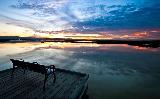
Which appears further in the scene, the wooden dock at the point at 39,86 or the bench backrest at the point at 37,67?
the bench backrest at the point at 37,67

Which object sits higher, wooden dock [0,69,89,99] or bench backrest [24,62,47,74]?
bench backrest [24,62,47,74]

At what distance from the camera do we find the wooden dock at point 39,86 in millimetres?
7966

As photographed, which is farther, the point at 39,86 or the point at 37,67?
the point at 37,67

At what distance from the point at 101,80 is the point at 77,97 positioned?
492 centimetres

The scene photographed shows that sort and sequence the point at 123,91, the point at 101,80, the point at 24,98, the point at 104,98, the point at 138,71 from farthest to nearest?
the point at 138,71, the point at 101,80, the point at 123,91, the point at 104,98, the point at 24,98

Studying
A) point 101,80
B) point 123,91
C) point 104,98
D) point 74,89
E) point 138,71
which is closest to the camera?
point 74,89

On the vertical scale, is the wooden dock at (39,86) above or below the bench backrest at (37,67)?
below

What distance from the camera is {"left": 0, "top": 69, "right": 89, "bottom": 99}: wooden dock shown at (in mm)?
7966

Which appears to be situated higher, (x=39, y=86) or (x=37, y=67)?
(x=37, y=67)

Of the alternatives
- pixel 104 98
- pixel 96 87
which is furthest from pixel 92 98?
pixel 96 87

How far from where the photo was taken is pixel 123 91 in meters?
11.0

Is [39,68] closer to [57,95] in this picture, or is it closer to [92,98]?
[57,95]

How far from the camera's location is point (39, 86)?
9023 millimetres

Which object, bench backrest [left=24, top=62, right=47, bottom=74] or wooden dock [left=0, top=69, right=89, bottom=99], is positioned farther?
bench backrest [left=24, top=62, right=47, bottom=74]
